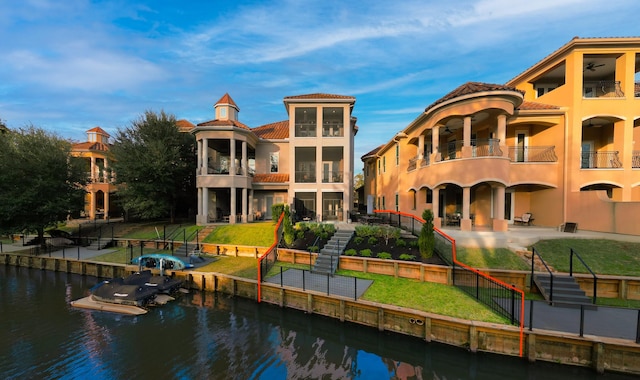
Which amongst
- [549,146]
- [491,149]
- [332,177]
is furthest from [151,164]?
[549,146]

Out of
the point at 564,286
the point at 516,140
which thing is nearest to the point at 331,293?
the point at 564,286

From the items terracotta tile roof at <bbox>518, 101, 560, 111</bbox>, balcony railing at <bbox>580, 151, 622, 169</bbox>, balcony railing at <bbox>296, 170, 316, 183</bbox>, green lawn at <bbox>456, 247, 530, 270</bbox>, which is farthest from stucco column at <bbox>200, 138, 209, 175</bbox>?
balcony railing at <bbox>580, 151, 622, 169</bbox>

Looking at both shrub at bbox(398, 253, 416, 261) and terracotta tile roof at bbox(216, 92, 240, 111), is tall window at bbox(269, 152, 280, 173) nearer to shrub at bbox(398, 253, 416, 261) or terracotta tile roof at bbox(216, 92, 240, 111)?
terracotta tile roof at bbox(216, 92, 240, 111)

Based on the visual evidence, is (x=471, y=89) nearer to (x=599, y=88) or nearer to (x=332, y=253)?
(x=599, y=88)

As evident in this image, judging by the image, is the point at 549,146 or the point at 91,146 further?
the point at 91,146

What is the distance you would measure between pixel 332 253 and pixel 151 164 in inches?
708

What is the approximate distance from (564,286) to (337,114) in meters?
19.4

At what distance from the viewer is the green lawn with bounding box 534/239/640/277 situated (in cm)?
1058

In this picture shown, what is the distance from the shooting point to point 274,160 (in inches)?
1056

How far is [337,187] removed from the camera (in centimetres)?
2305

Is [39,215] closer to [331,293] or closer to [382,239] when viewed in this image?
[331,293]

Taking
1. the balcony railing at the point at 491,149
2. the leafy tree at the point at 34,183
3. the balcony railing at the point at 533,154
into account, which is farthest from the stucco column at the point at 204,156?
the balcony railing at the point at 533,154

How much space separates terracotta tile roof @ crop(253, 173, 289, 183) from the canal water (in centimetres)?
1494

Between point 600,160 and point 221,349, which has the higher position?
point 600,160
